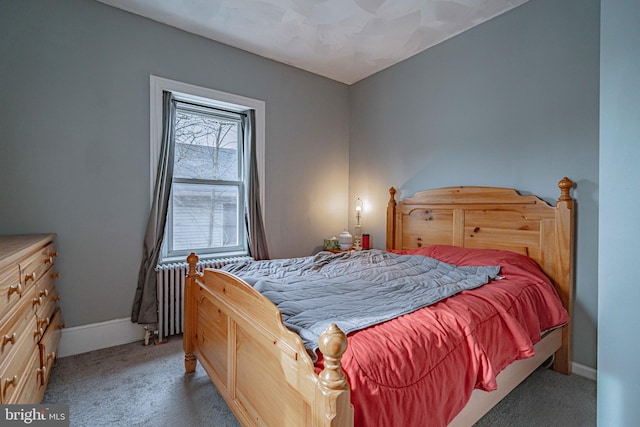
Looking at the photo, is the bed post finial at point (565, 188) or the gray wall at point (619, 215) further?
the bed post finial at point (565, 188)

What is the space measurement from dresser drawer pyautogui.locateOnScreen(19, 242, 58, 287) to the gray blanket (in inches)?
42.6

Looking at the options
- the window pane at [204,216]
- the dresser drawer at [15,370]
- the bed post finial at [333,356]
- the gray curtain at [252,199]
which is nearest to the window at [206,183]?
the window pane at [204,216]

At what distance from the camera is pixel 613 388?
103 centimetres

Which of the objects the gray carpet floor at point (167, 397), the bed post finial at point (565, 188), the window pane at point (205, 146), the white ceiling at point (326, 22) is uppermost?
the white ceiling at point (326, 22)

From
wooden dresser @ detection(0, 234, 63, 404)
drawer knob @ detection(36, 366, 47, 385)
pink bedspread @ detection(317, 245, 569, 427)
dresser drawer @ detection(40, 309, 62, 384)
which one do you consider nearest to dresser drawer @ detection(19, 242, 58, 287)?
wooden dresser @ detection(0, 234, 63, 404)

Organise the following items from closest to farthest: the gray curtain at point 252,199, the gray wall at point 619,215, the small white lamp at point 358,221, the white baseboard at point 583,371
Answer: the gray wall at point 619,215, the white baseboard at point 583,371, the gray curtain at point 252,199, the small white lamp at point 358,221

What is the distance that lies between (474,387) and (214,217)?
2.70 m

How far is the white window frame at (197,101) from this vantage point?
8.92 ft

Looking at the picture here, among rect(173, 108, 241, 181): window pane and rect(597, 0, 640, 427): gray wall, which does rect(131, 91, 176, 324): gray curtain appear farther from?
rect(597, 0, 640, 427): gray wall

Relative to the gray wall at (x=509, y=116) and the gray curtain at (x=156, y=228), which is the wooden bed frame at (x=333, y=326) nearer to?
the gray wall at (x=509, y=116)

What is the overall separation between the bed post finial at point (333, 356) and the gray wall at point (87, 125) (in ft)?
7.91

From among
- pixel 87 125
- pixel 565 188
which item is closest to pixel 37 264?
pixel 87 125

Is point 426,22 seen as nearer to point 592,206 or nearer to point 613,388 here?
point 592,206

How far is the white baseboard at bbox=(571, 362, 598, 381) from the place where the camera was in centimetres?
215
